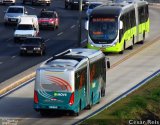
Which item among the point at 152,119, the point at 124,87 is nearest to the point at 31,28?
the point at 124,87

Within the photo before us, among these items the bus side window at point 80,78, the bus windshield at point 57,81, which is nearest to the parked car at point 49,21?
the bus side window at point 80,78

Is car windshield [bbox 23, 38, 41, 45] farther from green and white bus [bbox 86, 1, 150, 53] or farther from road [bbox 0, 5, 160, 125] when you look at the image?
road [bbox 0, 5, 160, 125]

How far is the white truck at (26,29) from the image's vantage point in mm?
69125

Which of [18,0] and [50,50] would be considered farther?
[18,0]

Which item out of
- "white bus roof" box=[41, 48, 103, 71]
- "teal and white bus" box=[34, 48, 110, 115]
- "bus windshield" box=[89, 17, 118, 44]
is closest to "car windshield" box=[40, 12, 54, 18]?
"bus windshield" box=[89, 17, 118, 44]

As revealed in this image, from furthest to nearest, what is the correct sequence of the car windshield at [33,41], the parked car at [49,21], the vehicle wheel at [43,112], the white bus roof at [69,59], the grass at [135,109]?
the parked car at [49,21], the car windshield at [33,41], the vehicle wheel at [43,112], the white bus roof at [69,59], the grass at [135,109]

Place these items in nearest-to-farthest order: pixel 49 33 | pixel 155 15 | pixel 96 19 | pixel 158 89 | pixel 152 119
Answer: pixel 152 119, pixel 158 89, pixel 96 19, pixel 49 33, pixel 155 15

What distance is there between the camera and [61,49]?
64.1 metres

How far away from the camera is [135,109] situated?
3928 centimetres

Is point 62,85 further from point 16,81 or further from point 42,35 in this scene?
point 42,35

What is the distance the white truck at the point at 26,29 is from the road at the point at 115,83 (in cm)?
940

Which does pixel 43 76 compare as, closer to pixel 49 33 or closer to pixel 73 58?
pixel 73 58

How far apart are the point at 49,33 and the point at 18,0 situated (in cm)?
3646

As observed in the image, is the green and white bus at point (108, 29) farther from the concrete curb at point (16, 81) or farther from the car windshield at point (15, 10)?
the car windshield at point (15, 10)
